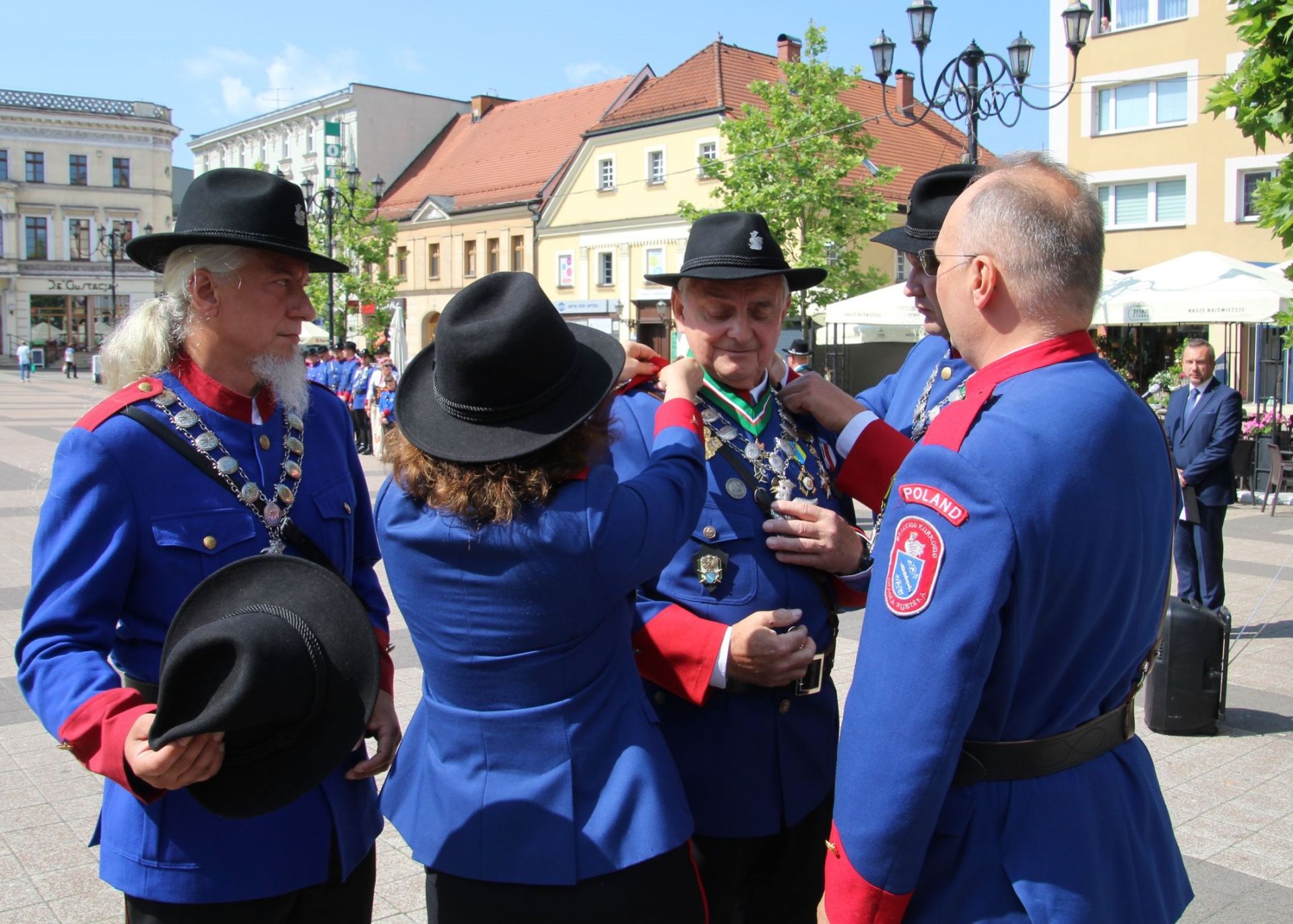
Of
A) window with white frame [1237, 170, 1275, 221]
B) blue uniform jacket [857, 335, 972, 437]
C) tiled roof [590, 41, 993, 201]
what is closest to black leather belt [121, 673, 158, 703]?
blue uniform jacket [857, 335, 972, 437]

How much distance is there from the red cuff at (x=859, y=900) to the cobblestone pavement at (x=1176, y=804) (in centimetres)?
195

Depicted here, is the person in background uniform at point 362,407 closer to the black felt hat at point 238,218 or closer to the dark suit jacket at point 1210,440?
the dark suit jacket at point 1210,440

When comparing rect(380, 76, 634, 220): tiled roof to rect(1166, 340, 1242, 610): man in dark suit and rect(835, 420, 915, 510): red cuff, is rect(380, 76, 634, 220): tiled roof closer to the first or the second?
rect(1166, 340, 1242, 610): man in dark suit

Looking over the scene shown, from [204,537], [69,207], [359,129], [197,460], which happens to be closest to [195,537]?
[204,537]

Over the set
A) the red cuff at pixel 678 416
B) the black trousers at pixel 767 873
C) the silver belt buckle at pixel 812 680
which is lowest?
the black trousers at pixel 767 873

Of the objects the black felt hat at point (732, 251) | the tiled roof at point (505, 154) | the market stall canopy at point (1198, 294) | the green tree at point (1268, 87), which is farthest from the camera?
the tiled roof at point (505, 154)

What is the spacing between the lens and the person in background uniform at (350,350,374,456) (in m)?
21.7

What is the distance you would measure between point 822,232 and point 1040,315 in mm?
25435

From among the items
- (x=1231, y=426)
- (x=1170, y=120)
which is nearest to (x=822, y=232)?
(x=1170, y=120)

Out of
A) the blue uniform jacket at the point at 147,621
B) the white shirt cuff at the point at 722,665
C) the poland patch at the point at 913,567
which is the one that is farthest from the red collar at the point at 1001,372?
the blue uniform jacket at the point at 147,621

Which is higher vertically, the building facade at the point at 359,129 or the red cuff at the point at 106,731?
the building facade at the point at 359,129

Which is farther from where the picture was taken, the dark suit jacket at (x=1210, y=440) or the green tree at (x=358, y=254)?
the green tree at (x=358, y=254)

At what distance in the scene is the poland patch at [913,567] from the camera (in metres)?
1.75

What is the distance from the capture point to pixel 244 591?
193 centimetres
